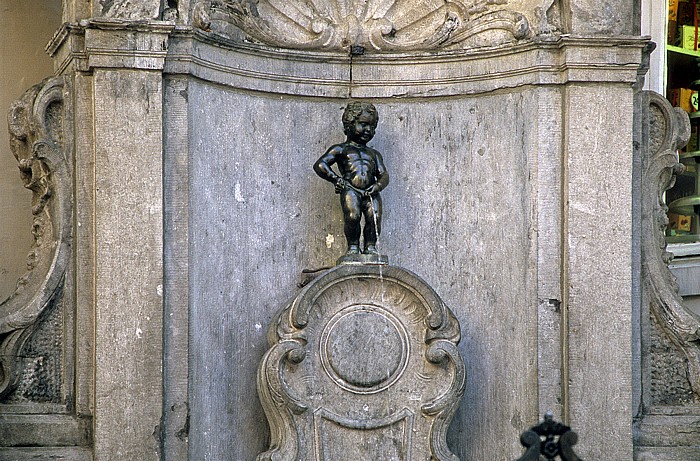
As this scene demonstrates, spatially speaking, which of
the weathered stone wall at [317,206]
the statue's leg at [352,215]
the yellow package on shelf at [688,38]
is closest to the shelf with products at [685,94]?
the yellow package on shelf at [688,38]

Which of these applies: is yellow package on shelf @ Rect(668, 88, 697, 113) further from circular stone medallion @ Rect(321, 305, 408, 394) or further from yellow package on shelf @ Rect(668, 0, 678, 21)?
circular stone medallion @ Rect(321, 305, 408, 394)

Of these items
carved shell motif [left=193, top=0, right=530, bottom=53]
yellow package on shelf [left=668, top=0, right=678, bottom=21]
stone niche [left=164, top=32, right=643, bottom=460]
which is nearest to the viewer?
stone niche [left=164, top=32, right=643, bottom=460]

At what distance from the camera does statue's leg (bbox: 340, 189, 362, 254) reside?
7.72 meters

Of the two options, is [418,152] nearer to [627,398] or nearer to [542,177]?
[542,177]

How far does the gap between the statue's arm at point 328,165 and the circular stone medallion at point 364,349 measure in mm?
692

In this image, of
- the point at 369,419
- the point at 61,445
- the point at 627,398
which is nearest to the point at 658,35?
the point at 627,398

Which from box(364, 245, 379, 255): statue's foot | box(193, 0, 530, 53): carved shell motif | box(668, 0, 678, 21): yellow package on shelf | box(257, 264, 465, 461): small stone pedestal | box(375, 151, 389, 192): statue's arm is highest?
box(668, 0, 678, 21): yellow package on shelf

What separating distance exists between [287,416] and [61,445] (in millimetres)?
1113

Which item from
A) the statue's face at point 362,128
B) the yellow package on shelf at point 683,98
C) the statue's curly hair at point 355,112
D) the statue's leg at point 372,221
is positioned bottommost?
the statue's leg at point 372,221

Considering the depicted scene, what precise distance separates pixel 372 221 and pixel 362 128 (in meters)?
0.49

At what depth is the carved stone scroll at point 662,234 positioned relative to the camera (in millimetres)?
7820

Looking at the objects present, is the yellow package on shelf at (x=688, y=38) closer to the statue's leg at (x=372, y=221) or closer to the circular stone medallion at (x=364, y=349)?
the statue's leg at (x=372, y=221)

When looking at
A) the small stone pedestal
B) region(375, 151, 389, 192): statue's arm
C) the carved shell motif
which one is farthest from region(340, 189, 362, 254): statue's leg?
the carved shell motif

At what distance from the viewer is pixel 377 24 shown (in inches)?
327
